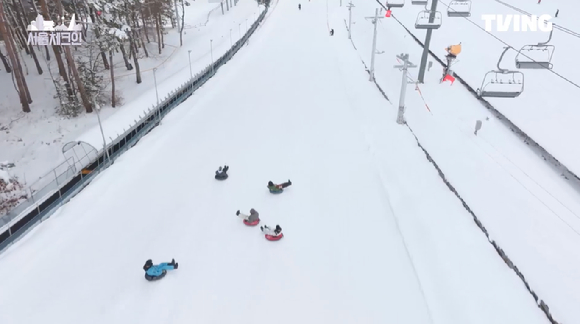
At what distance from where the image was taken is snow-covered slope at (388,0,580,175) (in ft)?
81.3

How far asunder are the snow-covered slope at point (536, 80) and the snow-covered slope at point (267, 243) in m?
12.3

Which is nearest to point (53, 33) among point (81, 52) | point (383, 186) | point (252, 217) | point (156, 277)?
point (81, 52)

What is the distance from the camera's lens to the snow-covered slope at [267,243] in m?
9.31

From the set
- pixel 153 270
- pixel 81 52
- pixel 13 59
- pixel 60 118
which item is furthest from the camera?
pixel 81 52

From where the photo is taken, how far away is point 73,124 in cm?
2625

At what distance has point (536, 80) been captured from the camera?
34375 mm

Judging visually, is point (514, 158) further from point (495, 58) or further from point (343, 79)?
point (495, 58)

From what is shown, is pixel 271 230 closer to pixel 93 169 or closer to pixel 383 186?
pixel 383 186

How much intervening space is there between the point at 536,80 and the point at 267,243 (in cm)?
3492

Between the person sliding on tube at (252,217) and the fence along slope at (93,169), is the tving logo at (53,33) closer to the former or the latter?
the fence along slope at (93,169)

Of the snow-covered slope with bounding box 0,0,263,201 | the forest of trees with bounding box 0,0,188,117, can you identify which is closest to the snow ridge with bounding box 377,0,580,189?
the snow-covered slope with bounding box 0,0,263,201

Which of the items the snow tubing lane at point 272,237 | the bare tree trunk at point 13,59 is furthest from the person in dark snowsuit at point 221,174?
the bare tree trunk at point 13,59

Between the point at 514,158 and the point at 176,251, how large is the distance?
1897 centimetres

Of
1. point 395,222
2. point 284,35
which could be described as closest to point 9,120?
point 395,222
